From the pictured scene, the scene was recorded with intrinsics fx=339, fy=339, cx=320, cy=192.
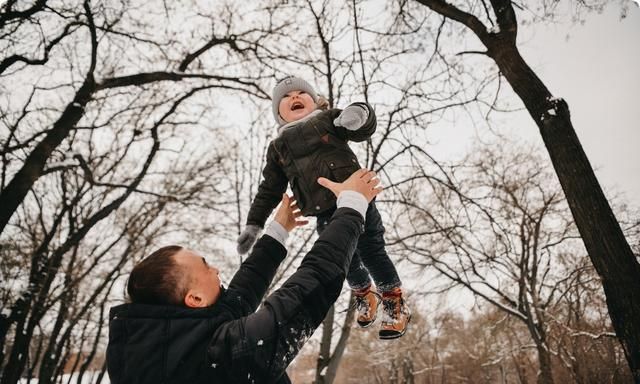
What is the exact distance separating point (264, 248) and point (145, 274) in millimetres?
636

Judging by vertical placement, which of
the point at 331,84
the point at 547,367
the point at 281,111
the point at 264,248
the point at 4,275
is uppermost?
the point at 331,84

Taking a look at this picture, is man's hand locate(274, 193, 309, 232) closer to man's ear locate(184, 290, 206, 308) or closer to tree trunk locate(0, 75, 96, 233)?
man's ear locate(184, 290, 206, 308)

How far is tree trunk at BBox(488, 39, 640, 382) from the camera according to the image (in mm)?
2467

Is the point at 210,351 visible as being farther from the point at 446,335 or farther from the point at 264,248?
the point at 446,335

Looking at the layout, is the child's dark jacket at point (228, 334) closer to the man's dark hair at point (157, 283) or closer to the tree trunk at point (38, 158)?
the man's dark hair at point (157, 283)

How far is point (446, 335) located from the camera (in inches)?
1366

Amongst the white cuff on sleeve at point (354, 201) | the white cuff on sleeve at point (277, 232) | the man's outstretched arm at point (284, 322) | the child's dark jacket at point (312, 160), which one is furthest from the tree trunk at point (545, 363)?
the man's outstretched arm at point (284, 322)

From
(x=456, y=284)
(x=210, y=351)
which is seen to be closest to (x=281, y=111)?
(x=210, y=351)

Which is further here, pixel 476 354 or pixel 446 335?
pixel 446 335

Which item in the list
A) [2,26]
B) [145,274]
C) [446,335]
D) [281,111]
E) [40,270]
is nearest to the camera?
[145,274]

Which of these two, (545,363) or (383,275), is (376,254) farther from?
(545,363)

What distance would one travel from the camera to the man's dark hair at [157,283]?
120cm

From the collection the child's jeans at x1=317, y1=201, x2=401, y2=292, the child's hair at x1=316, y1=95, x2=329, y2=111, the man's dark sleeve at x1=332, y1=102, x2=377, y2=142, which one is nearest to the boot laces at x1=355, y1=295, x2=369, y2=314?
the child's jeans at x1=317, y1=201, x2=401, y2=292

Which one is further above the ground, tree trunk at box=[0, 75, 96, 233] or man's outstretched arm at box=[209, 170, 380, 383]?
tree trunk at box=[0, 75, 96, 233]
